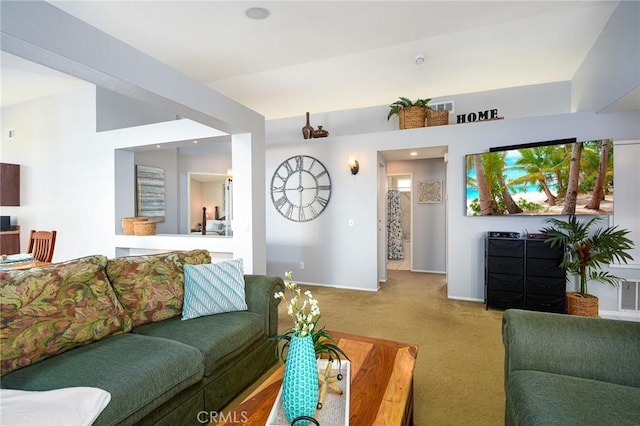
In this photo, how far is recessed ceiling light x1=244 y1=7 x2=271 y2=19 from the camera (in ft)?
9.82

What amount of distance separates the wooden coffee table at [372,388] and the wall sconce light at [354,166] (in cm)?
313

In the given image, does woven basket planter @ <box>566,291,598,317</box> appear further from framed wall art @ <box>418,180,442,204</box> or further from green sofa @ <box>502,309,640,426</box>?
framed wall art @ <box>418,180,442,204</box>

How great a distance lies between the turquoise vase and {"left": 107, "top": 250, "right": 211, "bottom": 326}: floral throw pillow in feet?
4.34

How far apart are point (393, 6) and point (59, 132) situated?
5.46 metres

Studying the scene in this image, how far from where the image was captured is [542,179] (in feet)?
12.0

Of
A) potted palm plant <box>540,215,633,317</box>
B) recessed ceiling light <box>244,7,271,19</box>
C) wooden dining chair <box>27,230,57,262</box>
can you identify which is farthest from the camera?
wooden dining chair <box>27,230,57,262</box>

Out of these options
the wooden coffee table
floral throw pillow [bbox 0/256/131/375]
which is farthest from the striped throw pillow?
the wooden coffee table

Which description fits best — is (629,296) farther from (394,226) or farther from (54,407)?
(54,407)

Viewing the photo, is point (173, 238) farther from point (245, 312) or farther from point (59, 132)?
→ point (59, 132)

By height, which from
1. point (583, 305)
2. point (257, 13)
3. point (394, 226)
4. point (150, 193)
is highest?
point (257, 13)

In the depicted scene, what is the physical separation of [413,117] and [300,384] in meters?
4.08

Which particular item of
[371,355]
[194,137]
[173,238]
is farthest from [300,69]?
[371,355]

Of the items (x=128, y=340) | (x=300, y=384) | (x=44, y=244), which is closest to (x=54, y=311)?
(x=128, y=340)

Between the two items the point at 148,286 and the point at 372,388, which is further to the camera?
the point at 148,286
